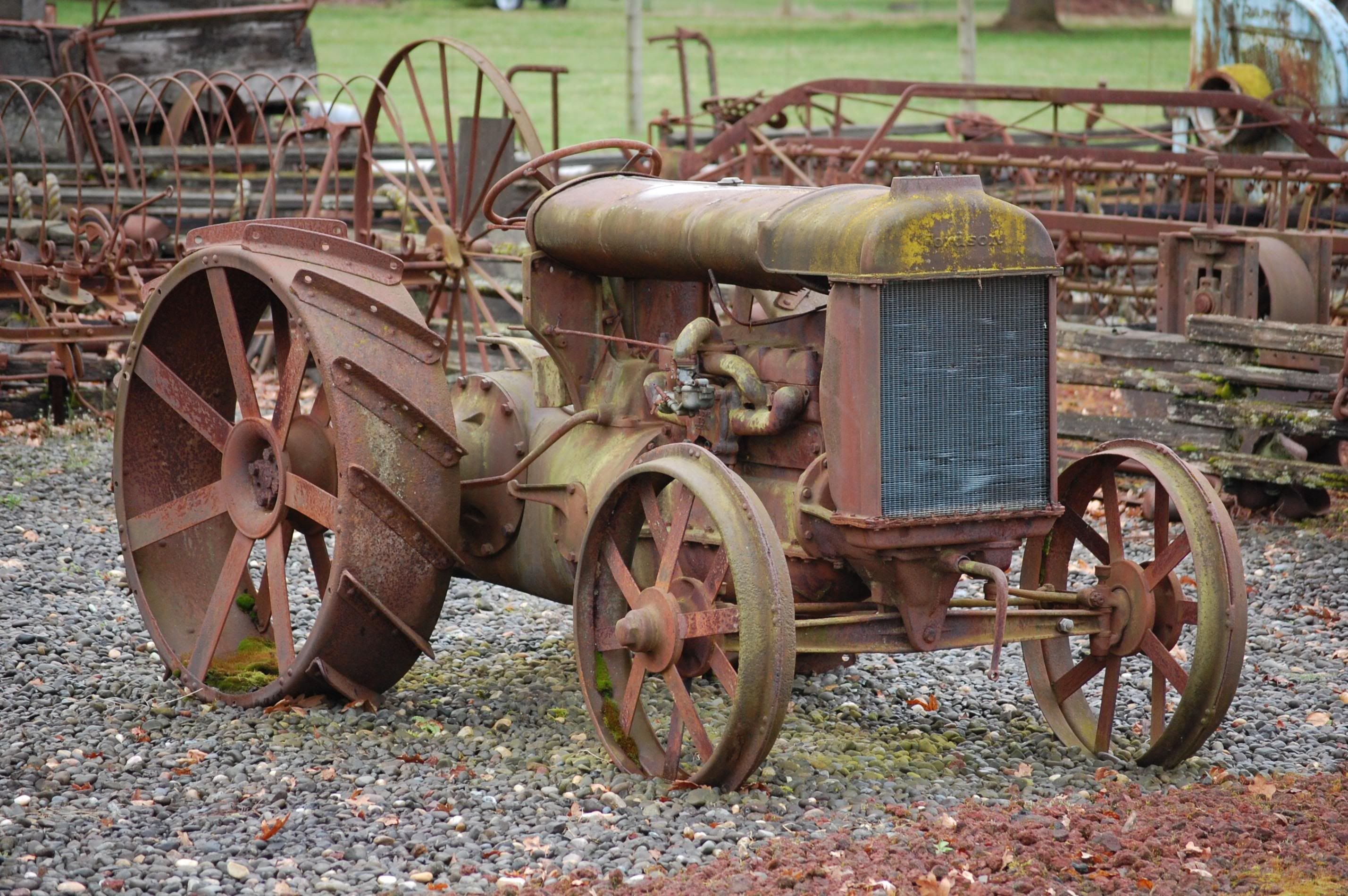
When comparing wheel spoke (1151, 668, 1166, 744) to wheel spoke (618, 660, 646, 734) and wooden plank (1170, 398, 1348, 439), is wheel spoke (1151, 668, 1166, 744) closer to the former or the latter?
wheel spoke (618, 660, 646, 734)

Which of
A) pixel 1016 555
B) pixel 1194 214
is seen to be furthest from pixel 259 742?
pixel 1194 214

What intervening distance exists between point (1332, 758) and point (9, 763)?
12.2 ft

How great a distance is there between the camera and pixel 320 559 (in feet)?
17.2

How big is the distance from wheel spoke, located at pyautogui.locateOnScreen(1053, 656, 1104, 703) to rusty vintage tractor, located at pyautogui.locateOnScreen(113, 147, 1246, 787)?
1cm

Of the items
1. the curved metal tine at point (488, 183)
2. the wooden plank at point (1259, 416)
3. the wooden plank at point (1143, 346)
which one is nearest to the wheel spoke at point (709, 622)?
the curved metal tine at point (488, 183)

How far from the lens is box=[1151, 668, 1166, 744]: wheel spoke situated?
175 inches

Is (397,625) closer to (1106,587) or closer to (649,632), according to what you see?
(649,632)

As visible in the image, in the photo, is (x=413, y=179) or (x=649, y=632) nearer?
(x=649, y=632)

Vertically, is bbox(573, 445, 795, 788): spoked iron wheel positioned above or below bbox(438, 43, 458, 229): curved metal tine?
below

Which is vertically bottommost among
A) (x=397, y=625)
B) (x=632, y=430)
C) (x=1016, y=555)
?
(x=1016, y=555)

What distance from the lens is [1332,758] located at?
464cm

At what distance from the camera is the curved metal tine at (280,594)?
475cm

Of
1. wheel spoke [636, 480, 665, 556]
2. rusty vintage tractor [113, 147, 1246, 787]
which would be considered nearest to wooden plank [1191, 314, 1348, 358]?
rusty vintage tractor [113, 147, 1246, 787]

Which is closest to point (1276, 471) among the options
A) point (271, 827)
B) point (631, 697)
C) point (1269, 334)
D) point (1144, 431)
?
point (1269, 334)
